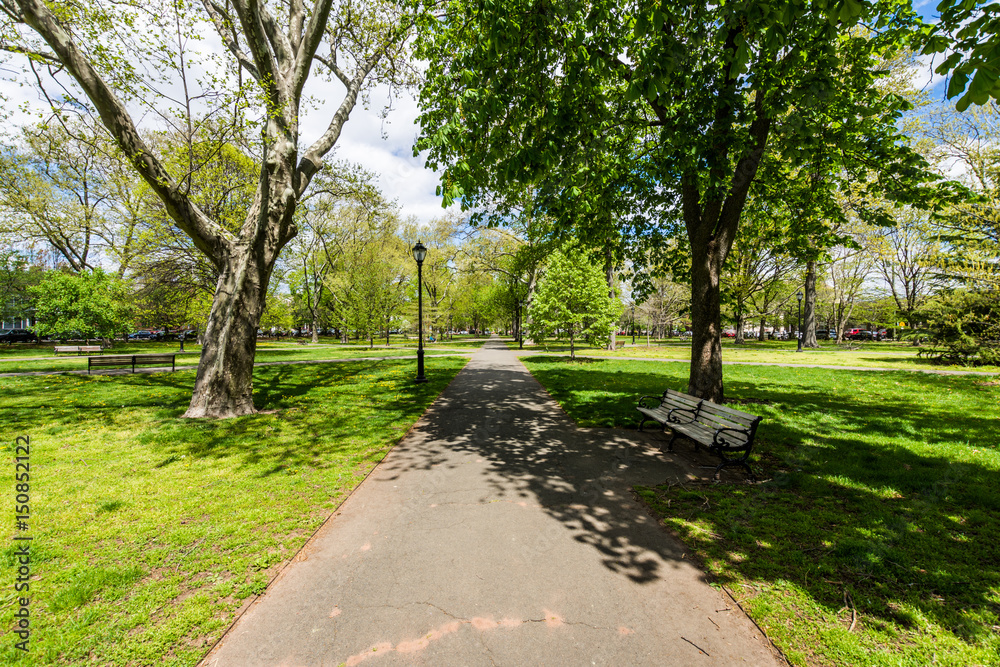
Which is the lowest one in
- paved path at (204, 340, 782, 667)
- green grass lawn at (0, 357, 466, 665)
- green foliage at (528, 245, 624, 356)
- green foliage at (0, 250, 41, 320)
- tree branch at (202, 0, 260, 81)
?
paved path at (204, 340, 782, 667)

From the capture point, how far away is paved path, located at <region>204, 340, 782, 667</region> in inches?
86.4

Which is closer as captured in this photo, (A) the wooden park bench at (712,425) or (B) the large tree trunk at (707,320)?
(A) the wooden park bench at (712,425)

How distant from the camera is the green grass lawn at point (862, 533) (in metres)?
2.29

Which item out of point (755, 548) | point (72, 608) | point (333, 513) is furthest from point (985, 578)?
point (72, 608)

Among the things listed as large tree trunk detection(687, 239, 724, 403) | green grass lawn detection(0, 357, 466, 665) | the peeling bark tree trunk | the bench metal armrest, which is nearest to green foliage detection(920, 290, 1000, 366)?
large tree trunk detection(687, 239, 724, 403)

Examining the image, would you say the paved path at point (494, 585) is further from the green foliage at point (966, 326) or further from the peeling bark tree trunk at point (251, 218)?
the green foliage at point (966, 326)

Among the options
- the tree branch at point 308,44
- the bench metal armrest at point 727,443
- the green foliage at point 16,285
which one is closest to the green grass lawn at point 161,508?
the bench metal armrest at point 727,443

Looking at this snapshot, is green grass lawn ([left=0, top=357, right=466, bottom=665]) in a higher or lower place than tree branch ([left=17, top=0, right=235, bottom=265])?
lower

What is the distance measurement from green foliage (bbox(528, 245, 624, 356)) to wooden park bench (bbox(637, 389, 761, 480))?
1173 cm

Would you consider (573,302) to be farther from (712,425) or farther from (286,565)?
(286,565)

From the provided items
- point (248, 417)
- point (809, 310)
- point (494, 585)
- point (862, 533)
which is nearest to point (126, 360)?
point (248, 417)

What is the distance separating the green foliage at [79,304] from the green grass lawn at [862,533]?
30.8 m

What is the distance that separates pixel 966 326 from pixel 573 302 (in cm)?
1500

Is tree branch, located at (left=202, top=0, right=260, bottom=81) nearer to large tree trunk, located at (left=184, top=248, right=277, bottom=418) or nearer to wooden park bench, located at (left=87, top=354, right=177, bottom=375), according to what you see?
large tree trunk, located at (left=184, top=248, right=277, bottom=418)
